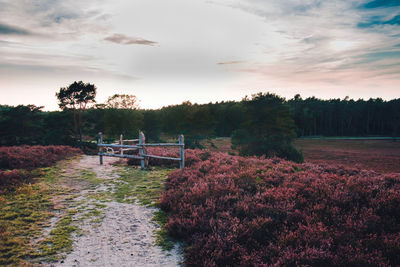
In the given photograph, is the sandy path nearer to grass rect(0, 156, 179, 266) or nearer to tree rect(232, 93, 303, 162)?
grass rect(0, 156, 179, 266)

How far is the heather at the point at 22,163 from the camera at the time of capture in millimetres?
9750

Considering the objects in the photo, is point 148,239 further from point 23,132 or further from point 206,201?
point 23,132

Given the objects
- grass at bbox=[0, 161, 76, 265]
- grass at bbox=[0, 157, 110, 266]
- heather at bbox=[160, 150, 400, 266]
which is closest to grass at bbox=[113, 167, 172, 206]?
grass at bbox=[0, 157, 110, 266]

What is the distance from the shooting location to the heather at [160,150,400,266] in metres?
4.27

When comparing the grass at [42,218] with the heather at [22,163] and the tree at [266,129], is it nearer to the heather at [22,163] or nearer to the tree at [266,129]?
the heather at [22,163]

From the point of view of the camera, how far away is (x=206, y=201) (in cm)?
673

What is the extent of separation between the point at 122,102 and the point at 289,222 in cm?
5862

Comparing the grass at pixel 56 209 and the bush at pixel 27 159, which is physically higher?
the bush at pixel 27 159

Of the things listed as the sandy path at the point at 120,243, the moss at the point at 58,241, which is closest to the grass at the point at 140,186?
the sandy path at the point at 120,243

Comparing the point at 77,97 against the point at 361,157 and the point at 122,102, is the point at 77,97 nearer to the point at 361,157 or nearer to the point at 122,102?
the point at 122,102

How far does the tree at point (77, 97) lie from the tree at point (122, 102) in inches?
552

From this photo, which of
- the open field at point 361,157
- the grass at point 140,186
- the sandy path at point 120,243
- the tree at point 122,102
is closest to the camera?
the sandy path at point 120,243

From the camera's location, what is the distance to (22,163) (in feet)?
42.6

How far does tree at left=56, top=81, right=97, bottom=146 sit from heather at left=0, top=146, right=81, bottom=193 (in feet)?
87.7
